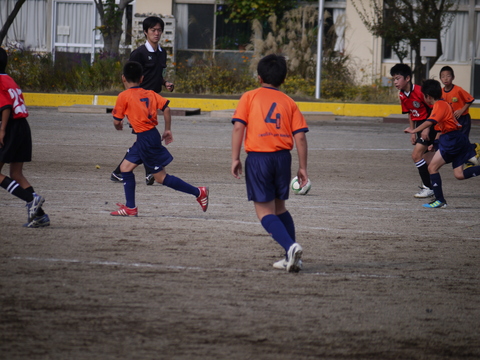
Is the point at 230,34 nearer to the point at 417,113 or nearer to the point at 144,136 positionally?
the point at 417,113

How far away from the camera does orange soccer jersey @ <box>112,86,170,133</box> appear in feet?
25.8

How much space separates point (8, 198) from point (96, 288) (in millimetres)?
4079

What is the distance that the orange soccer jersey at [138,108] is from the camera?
25.8ft

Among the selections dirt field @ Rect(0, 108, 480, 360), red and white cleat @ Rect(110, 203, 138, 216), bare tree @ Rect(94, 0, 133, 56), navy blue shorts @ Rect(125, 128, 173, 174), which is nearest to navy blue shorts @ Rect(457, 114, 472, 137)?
dirt field @ Rect(0, 108, 480, 360)

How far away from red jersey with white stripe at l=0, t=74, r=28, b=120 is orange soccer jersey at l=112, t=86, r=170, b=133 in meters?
1.29

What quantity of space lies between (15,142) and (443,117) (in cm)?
496

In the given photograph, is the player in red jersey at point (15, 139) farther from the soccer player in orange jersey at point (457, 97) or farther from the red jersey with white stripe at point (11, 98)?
the soccer player in orange jersey at point (457, 97)

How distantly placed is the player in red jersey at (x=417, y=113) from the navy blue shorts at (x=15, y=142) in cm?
491

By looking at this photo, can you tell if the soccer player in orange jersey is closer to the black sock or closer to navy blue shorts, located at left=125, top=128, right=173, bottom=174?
navy blue shorts, located at left=125, top=128, right=173, bottom=174

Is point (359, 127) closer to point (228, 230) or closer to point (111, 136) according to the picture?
point (111, 136)

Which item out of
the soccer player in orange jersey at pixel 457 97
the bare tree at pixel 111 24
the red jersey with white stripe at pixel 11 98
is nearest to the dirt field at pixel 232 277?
the red jersey with white stripe at pixel 11 98

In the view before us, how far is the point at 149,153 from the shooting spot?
782 cm

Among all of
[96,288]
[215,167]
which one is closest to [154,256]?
[96,288]

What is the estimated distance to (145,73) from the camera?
10094mm
